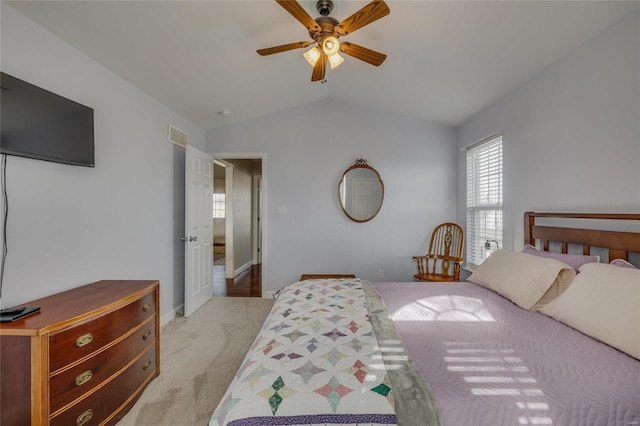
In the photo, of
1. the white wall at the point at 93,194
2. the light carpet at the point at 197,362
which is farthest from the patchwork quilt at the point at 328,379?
the white wall at the point at 93,194

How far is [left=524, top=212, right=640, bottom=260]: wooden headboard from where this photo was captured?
5.30ft

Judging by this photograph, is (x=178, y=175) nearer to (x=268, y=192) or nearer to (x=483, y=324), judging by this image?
(x=268, y=192)

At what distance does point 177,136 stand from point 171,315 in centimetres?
208

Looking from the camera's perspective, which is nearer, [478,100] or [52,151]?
[52,151]

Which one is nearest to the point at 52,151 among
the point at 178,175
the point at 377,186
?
the point at 178,175

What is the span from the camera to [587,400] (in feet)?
2.97

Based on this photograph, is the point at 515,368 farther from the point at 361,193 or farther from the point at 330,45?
the point at 361,193

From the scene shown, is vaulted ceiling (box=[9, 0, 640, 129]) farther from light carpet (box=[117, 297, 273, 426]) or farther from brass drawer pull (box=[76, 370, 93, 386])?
light carpet (box=[117, 297, 273, 426])

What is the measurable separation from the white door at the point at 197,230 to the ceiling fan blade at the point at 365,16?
7.56ft

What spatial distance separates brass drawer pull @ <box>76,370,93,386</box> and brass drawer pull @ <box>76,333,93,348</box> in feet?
0.50

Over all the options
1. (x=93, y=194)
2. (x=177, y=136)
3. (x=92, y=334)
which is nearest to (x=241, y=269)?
(x=177, y=136)

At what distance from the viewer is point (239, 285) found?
4.59m

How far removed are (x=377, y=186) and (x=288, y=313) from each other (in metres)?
2.62

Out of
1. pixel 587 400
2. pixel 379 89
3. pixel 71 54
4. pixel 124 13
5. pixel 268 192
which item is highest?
pixel 379 89
